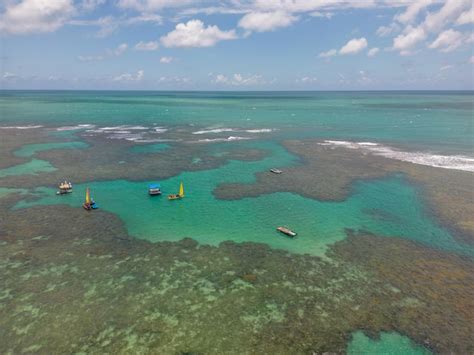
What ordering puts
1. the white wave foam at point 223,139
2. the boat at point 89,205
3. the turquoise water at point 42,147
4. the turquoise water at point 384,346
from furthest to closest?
the white wave foam at point 223,139 → the turquoise water at point 42,147 → the boat at point 89,205 → the turquoise water at point 384,346

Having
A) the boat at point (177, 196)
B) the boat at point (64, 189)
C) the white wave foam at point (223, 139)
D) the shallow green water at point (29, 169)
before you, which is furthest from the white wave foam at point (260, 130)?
the boat at point (64, 189)

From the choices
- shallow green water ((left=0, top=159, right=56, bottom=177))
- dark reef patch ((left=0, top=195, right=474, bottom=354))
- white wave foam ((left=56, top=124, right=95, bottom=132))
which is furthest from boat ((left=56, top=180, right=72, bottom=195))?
white wave foam ((left=56, top=124, right=95, bottom=132))

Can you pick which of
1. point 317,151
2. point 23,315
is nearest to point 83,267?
point 23,315

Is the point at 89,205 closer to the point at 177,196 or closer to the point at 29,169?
the point at 177,196

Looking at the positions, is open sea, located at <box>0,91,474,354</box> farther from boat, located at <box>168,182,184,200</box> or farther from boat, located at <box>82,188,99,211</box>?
boat, located at <box>168,182,184,200</box>

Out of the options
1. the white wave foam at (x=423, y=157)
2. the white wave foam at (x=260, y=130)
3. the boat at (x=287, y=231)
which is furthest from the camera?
the white wave foam at (x=260, y=130)

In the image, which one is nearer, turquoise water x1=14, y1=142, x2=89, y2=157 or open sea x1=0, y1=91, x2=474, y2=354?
open sea x1=0, y1=91, x2=474, y2=354

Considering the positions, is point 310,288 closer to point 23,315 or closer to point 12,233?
point 23,315

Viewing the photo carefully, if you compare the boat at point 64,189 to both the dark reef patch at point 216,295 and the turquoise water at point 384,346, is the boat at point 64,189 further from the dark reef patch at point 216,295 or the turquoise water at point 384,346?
the turquoise water at point 384,346
